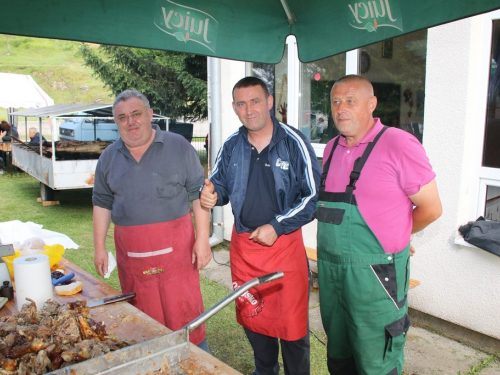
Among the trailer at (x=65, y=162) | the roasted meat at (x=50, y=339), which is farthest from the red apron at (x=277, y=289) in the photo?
the trailer at (x=65, y=162)

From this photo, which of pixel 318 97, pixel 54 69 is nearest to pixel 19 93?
pixel 318 97

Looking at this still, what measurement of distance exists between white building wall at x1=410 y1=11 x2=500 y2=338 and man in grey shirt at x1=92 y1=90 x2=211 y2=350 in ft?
7.42

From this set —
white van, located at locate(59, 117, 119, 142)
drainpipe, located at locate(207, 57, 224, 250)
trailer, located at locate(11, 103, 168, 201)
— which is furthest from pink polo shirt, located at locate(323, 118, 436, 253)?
white van, located at locate(59, 117, 119, 142)

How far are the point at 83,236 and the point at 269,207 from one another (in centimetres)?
593

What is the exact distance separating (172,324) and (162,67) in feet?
40.3

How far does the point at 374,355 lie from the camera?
93.2 inches

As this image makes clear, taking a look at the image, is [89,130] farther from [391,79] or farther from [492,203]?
[492,203]

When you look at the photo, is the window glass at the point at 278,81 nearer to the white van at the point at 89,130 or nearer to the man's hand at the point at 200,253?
the man's hand at the point at 200,253

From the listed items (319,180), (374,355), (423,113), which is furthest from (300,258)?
(423,113)

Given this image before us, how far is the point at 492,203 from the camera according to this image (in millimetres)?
3777

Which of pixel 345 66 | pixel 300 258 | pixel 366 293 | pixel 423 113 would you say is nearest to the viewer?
pixel 366 293

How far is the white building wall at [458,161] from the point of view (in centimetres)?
367

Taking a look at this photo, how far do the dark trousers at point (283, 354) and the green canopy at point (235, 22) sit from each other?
1864 millimetres

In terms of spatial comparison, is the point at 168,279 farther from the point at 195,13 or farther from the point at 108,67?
the point at 108,67
